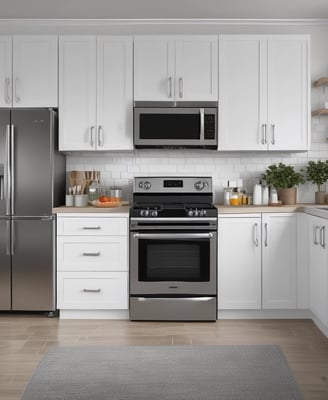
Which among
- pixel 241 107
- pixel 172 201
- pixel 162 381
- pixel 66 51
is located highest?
pixel 66 51

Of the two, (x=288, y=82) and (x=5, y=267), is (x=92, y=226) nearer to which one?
(x=5, y=267)

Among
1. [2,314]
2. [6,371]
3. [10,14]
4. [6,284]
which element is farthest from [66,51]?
[6,371]

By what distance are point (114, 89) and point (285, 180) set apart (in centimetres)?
174

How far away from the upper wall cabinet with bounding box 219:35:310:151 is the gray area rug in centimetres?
190

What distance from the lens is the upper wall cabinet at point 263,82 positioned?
4309 millimetres

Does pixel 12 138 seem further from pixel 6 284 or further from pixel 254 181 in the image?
pixel 254 181

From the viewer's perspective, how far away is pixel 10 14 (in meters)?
4.46

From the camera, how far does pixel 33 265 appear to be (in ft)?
13.5

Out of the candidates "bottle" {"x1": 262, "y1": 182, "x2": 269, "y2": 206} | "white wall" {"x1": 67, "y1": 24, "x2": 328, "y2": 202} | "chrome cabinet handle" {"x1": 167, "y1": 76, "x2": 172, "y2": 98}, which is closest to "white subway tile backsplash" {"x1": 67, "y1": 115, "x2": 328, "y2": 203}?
"white wall" {"x1": 67, "y1": 24, "x2": 328, "y2": 202}

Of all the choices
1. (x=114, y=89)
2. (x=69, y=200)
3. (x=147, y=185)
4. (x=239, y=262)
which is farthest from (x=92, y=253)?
(x=114, y=89)

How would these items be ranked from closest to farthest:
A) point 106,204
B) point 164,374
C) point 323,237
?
point 164,374, point 323,237, point 106,204

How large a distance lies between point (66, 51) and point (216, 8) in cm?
137

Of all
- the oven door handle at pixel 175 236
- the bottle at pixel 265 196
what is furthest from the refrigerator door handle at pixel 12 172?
the bottle at pixel 265 196

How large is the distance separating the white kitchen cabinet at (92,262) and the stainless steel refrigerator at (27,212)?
0.30 feet
